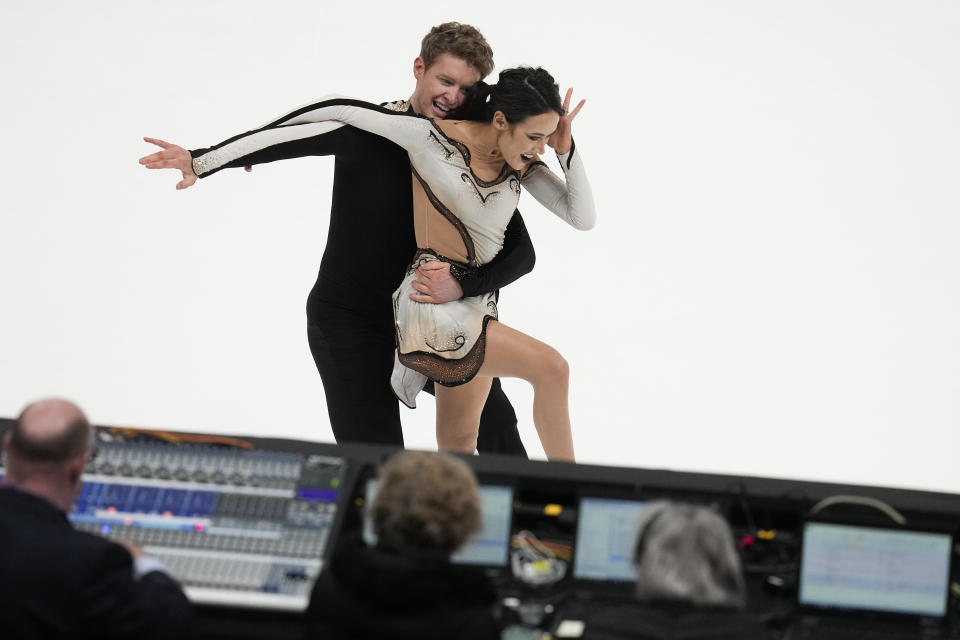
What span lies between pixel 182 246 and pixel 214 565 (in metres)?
3.72

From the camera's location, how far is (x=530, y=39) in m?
6.49

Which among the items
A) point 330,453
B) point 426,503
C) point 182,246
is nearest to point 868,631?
point 426,503

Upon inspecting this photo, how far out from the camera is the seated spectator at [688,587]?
2475mm

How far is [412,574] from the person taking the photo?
2525 mm

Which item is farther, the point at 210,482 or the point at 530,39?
the point at 530,39

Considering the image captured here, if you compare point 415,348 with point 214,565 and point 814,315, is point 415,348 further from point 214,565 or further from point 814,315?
point 814,315

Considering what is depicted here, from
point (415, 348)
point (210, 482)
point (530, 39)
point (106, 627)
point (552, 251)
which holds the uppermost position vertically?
point (530, 39)

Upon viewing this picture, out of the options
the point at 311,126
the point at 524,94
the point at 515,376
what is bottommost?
the point at 515,376

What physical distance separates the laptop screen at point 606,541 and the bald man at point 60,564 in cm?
101

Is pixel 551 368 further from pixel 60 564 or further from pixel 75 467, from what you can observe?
pixel 60 564

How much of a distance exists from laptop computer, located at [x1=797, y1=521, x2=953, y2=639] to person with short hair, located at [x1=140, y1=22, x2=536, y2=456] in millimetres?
1561

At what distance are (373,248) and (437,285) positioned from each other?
0.34m

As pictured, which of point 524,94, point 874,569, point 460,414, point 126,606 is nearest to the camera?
point 126,606

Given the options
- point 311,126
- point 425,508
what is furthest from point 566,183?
point 425,508
